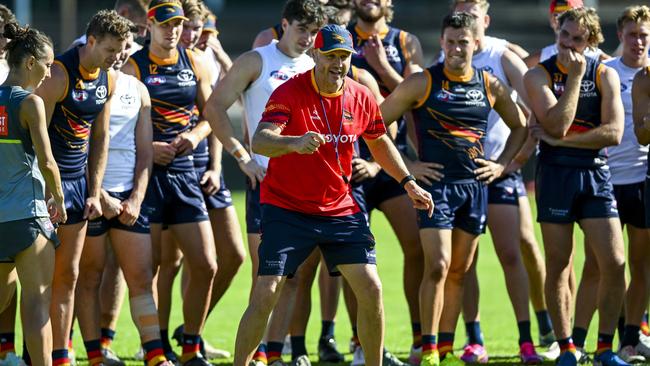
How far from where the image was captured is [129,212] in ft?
25.2

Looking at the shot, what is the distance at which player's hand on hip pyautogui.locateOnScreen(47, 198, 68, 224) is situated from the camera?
22.4ft

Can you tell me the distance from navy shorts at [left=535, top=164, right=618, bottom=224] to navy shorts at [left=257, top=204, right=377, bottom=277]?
176cm

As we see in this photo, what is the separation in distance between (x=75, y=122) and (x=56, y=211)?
797 mm

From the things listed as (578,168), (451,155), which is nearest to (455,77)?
(451,155)

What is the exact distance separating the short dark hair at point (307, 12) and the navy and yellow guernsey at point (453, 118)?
840 mm

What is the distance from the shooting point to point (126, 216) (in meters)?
7.70

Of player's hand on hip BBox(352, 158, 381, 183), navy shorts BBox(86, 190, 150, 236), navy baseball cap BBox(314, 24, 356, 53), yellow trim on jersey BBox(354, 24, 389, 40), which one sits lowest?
navy shorts BBox(86, 190, 150, 236)

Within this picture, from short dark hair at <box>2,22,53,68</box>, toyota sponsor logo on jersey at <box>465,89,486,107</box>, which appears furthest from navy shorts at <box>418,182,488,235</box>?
short dark hair at <box>2,22,53,68</box>

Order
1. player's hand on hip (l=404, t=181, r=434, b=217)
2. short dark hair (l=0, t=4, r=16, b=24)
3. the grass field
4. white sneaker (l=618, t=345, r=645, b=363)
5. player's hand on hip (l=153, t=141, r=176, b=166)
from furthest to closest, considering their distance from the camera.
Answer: the grass field
white sneaker (l=618, t=345, r=645, b=363)
player's hand on hip (l=153, t=141, r=176, b=166)
short dark hair (l=0, t=4, r=16, b=24)
player's hand on hip (l=404, t=181, r=434, b=217)

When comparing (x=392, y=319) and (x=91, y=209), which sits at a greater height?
(x=91, y=209)

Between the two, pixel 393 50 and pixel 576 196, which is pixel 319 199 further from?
pixel 393 50

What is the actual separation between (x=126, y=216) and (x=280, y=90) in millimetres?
1540

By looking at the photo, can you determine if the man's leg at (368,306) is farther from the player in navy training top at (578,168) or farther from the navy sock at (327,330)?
the navy sock at (327,330)

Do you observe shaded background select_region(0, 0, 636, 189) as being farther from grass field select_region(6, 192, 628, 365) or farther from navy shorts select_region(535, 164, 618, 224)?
navy shorts select_region(535, 164, 618, 224)
